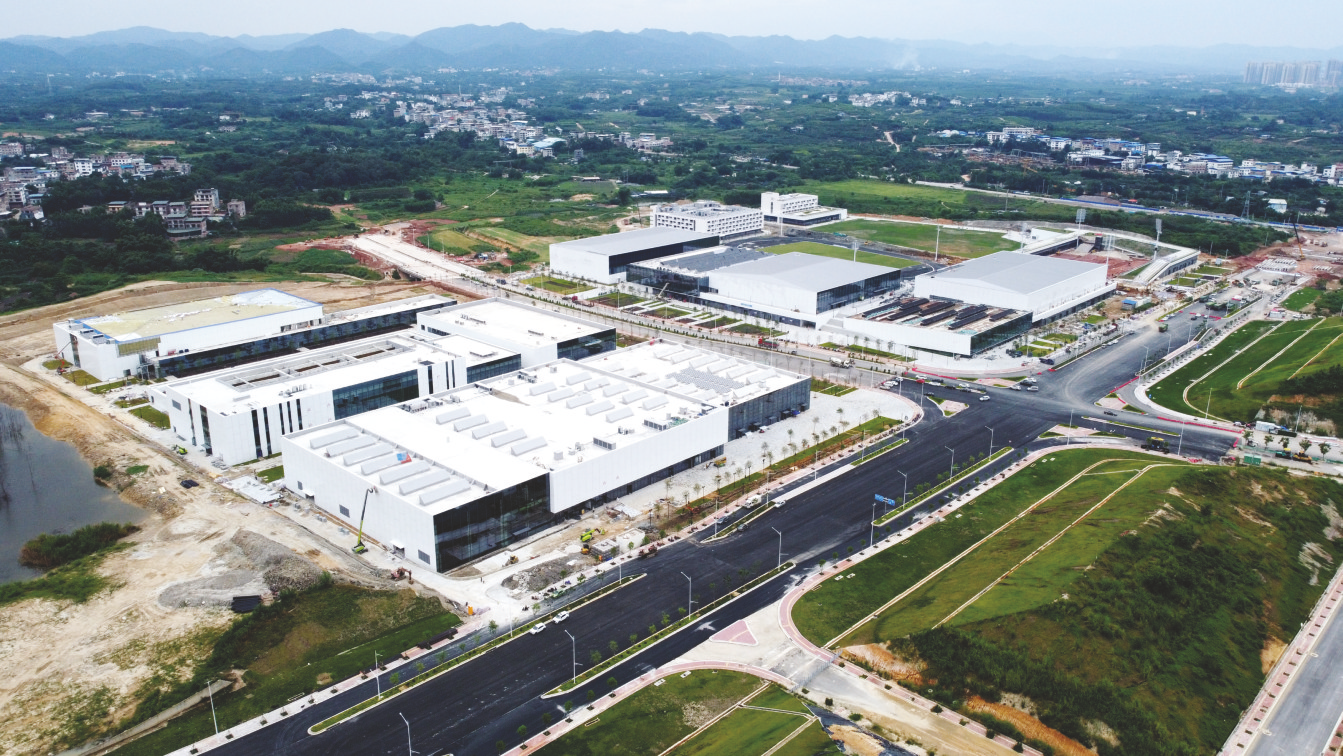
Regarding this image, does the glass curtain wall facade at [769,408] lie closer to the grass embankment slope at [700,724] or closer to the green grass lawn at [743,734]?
the grass embankment slope at [700,724]

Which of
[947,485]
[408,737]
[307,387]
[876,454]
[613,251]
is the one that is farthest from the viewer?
[613,251]

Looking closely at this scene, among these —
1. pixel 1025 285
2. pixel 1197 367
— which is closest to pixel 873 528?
pixel 1197 367

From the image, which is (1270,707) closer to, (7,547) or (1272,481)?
(1272,481)

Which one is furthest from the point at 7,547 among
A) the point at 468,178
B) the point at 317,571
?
the point at 468,178

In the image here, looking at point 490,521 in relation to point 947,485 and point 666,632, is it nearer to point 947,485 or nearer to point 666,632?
point 666,632

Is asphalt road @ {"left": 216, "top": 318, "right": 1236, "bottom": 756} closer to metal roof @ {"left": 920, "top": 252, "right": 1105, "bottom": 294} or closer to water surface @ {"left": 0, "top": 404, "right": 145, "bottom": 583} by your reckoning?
water surface @ {"left": 0, "top": 404, "right": 145, "bottom": 583}

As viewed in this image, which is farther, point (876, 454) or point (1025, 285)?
point (1025, 285)

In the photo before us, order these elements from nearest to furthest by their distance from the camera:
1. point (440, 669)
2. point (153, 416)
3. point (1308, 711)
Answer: point (1308, 711) → point (440, 669) → point (153, 416)
